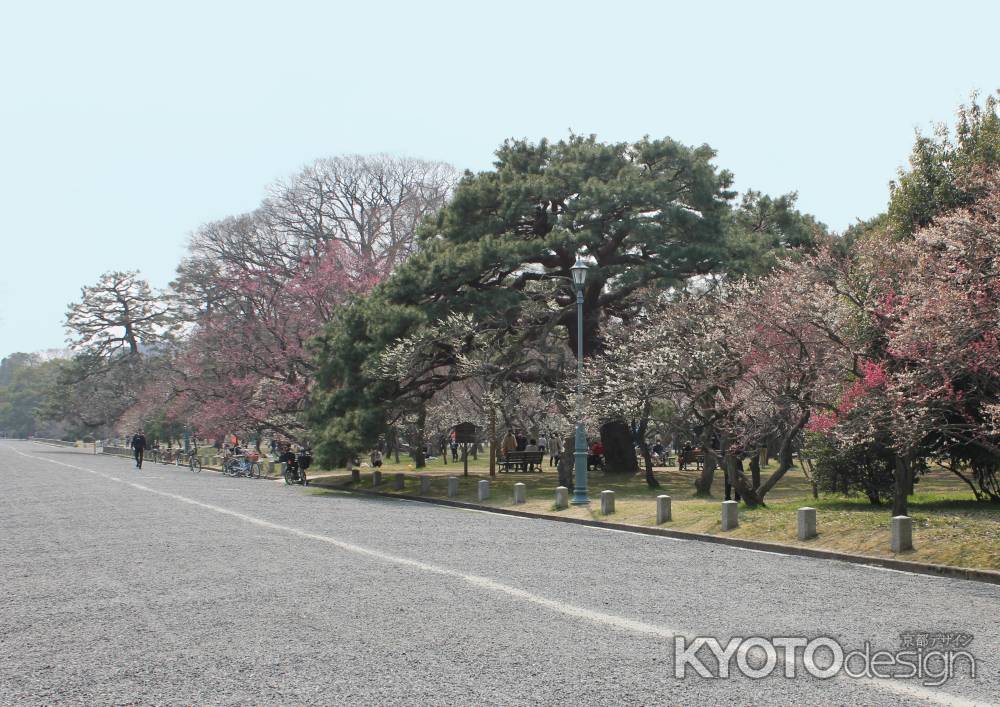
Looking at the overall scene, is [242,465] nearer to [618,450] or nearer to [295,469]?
[295,469]

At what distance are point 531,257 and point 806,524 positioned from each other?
18.4m

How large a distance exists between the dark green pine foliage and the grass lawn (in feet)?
12.8

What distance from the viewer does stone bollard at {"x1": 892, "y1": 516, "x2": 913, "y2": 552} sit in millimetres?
14109

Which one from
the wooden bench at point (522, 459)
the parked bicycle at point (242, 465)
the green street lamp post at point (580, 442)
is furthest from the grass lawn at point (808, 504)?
the parked bicycle at point (242, 465)

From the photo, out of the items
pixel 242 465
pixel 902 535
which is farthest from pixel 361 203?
pixel 902 535

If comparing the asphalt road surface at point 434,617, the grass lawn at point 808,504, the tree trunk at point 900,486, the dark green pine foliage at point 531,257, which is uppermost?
the dark green pine foliage at point 531,257

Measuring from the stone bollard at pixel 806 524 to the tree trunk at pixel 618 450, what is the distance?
2276 cm

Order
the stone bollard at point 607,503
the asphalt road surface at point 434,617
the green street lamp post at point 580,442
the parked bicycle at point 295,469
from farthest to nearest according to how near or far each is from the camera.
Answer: the parked bicycle at point 295,469, the green street lamp post at point 580,442, the stone bollard at point 607,503, the asphalt road surface at point 434,617

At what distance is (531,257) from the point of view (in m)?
32.7

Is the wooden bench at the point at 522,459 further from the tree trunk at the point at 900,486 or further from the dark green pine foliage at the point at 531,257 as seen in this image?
the tree trunk at the point at 900,486

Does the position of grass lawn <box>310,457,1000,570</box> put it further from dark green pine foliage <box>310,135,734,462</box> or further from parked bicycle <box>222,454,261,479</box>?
parked bicycle <box>222,454,261,479</box>

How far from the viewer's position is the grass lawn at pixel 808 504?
1405 cm

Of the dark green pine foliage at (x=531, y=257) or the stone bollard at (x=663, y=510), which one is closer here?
the stone bollard at (x=663, y=510)

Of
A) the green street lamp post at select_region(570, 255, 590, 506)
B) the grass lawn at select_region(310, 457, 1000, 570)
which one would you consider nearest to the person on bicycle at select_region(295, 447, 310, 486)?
the grass lawn at select_region(310, 457, 1000, 570)
